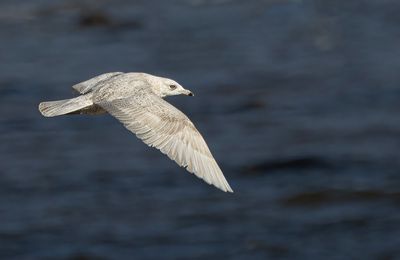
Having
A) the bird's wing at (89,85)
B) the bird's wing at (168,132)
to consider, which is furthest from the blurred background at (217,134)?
the bird's wing at (168,132)

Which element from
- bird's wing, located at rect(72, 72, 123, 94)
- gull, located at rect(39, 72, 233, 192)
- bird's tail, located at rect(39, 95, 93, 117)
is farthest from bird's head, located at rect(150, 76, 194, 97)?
bird's tail, located at rect(39, 95, 93, 117)

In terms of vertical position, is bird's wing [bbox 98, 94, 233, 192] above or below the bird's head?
below

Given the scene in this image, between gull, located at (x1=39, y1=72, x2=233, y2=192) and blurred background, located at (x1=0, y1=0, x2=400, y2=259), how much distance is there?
4.10 metres

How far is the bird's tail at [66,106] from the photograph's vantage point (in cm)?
823

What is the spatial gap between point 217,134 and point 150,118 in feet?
20.9

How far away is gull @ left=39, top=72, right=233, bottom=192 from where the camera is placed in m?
8.08

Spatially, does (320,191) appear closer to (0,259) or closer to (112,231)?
(112,231)

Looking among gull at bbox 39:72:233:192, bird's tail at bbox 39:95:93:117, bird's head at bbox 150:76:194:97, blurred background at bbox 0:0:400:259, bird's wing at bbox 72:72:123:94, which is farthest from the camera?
blurred background at bbox 0:0:400:259

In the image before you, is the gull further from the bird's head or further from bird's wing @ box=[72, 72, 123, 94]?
bird's wing @ box=[72, 72, 123, 94]
